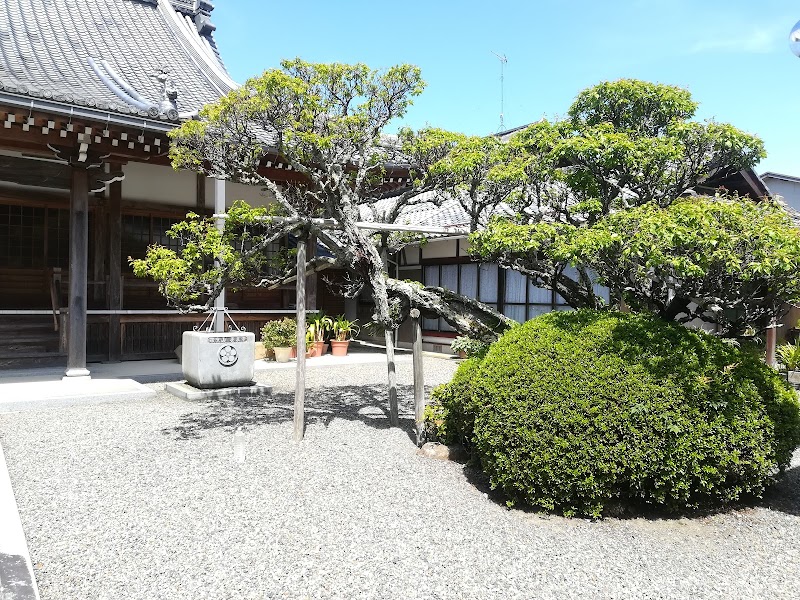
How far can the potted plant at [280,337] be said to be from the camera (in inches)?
443

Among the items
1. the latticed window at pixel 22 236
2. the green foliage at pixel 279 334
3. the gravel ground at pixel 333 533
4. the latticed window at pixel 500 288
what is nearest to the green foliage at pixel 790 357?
the latticed window at pixel 500 288

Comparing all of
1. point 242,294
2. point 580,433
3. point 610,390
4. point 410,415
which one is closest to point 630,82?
point 610,390

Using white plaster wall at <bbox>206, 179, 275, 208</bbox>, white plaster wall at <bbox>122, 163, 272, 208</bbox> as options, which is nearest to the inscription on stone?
white plaster wall at <bbox>122, 163, 272, 208</bbox>

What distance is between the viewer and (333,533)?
3514mm

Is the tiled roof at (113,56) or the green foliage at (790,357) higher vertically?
the tiled roof at (113,56)

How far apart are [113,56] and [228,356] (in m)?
7.08

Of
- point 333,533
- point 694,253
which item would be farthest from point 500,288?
point 333,533

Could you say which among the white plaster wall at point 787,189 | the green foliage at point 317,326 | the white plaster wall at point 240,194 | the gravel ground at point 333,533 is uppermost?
the white plaster wall at point 787,189

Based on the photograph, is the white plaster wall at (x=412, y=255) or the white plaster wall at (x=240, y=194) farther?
the white plaster wall at (x=412, y=255)

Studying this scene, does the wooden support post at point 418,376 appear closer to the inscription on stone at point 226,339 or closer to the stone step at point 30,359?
the inscription on stone at point 226,339

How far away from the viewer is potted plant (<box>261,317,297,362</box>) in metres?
11.2

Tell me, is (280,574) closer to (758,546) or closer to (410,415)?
(758,546)

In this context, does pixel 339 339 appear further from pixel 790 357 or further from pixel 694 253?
pixel 694 253

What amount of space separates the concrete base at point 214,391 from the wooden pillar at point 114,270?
2509 millimetres
